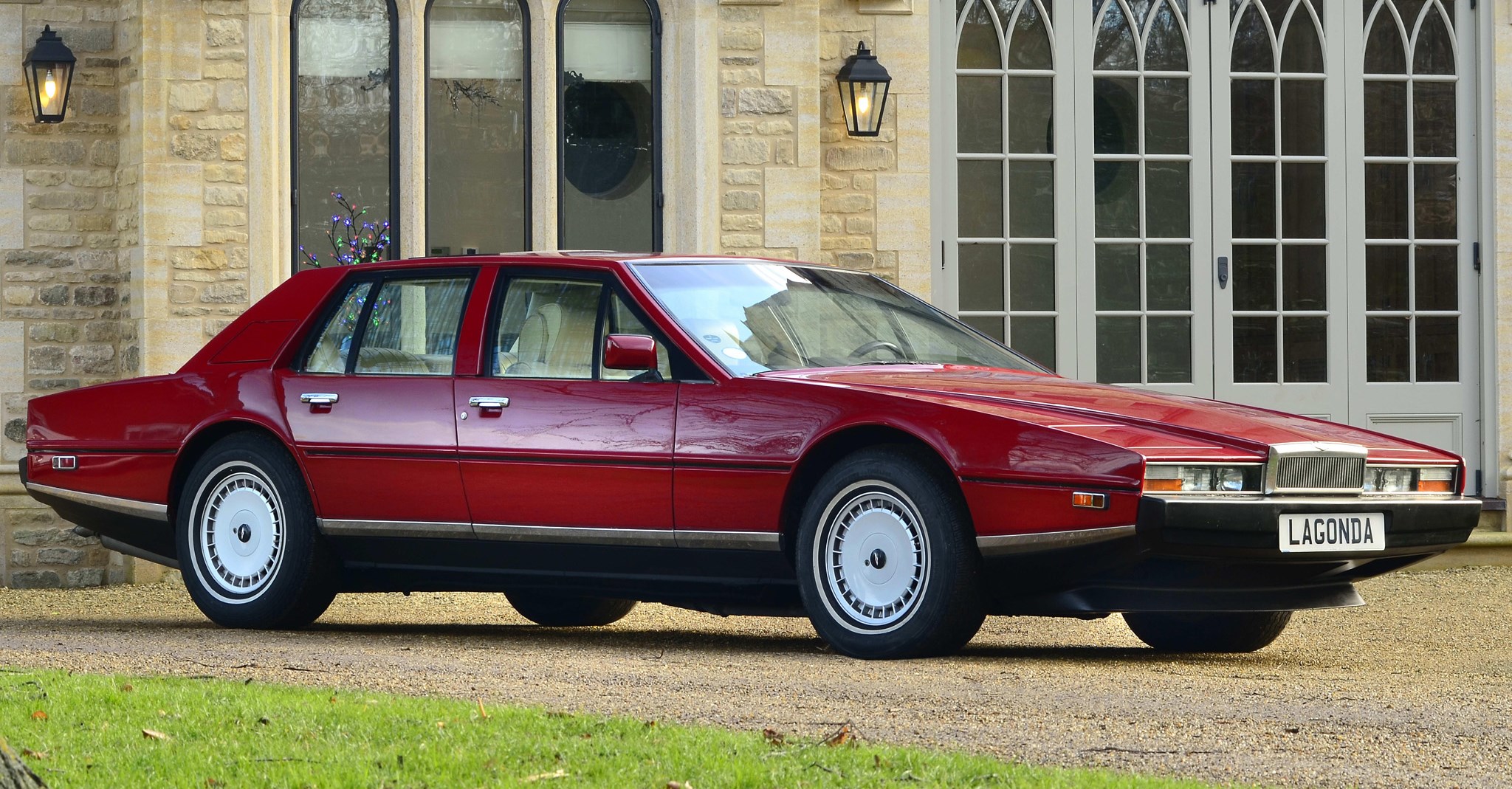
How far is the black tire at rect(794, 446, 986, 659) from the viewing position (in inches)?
243

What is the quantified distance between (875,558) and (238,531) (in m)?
2.70

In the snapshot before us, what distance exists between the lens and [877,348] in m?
7.13

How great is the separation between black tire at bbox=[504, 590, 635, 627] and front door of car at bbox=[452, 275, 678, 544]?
1.50m

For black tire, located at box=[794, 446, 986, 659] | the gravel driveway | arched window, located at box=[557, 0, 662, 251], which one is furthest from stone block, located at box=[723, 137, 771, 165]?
black tire, located at box=[794, 446, 986, 659]

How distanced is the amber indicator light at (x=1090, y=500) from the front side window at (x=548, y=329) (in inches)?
73.5

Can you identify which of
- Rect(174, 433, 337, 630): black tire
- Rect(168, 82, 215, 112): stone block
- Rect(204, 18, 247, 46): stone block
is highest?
Rect(204, 18, 247, 46): stone block

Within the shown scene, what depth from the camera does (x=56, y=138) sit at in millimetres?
11906

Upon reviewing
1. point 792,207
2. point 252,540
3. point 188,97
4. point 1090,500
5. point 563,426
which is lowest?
point 252,540

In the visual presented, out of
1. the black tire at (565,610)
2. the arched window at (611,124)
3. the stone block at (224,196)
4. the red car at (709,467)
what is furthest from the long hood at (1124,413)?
the stone block at (224,196)

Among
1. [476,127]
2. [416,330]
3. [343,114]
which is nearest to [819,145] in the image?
[476,127]

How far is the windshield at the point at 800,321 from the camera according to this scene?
22.6 ft

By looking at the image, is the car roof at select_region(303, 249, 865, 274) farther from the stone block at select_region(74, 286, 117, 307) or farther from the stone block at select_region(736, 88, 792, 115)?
Result: the stone block at select_region(74, 286, 117, 307)

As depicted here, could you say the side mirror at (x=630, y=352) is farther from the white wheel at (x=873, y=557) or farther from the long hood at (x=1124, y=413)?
the white wheel at (x=873, y=557)

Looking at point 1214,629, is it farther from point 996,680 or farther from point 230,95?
point 230,95
